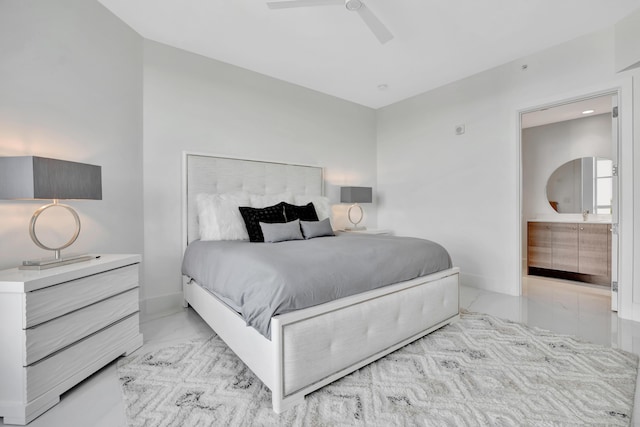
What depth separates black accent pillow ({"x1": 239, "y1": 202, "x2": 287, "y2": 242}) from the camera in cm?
271

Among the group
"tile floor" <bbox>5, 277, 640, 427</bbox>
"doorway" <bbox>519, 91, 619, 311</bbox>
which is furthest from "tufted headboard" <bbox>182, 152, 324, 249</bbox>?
"doorway" <bbox>519, 91, 619, 311</bbox>

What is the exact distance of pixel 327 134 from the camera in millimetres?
4254

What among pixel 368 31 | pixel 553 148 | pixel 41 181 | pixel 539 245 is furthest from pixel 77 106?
pixel 553 148

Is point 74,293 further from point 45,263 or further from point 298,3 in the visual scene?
point 298,3

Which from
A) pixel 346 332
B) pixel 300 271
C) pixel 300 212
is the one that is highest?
pixel 300 212

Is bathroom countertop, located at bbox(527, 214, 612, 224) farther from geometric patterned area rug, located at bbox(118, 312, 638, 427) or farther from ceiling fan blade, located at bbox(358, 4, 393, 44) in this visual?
ceiling fan blade, located at bbox(358, 4, 393, 44)

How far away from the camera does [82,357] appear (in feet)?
5.38

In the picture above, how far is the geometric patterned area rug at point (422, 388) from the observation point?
1.38 metres

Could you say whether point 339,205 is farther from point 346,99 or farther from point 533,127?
point 533,127

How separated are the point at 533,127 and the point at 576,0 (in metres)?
2.87

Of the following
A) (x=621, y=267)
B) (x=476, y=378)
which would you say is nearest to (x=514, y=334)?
(x=476, y=378)

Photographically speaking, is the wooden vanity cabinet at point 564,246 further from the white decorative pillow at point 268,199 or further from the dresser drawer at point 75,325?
the dresser drawer at point 75,325

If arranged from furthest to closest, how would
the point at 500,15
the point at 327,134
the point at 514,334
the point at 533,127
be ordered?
the point at 533,127 → the point at 327,134 → the point at 500,15 → the point at 514,334

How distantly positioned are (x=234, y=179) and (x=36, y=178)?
1.83m
